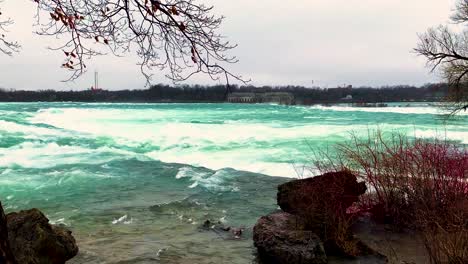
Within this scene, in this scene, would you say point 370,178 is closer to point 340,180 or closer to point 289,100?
point 340,180

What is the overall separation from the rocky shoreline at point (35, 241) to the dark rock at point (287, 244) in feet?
9.77

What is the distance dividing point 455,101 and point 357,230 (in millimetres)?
21161

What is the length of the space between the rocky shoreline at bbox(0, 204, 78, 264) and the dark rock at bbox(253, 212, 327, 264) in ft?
9.77

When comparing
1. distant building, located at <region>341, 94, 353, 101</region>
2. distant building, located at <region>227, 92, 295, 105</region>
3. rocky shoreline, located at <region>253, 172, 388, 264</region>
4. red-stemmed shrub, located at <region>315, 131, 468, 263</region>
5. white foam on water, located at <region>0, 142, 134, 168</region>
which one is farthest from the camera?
distant building, located at <region>227, 92, 295, 105</region>

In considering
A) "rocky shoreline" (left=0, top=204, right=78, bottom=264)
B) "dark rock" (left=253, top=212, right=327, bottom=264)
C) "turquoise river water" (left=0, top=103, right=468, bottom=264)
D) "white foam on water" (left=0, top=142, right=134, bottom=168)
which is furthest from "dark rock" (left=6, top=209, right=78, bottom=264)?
"white foam on water" (left=0, top=142, right=134, bottom=168)

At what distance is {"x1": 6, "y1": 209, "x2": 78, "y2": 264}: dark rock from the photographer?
24.3 ft

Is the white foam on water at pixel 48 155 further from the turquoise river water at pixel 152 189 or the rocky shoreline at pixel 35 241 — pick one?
the rocky shoreline at pixel 35 241

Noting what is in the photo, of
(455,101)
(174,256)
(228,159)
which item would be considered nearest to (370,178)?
(174,256)

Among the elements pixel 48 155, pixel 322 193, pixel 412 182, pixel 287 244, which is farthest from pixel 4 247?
pixel 48 155

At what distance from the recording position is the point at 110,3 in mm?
4855

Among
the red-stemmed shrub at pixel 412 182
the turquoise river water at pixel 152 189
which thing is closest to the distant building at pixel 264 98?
the turquoise river water at pixel 152 189

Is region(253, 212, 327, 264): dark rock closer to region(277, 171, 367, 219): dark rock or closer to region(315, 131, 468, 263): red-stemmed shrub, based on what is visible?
region(277, 171, 367, 219): dark rock

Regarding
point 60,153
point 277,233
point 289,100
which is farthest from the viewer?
point 289,100

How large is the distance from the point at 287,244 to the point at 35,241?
362 centimetres
